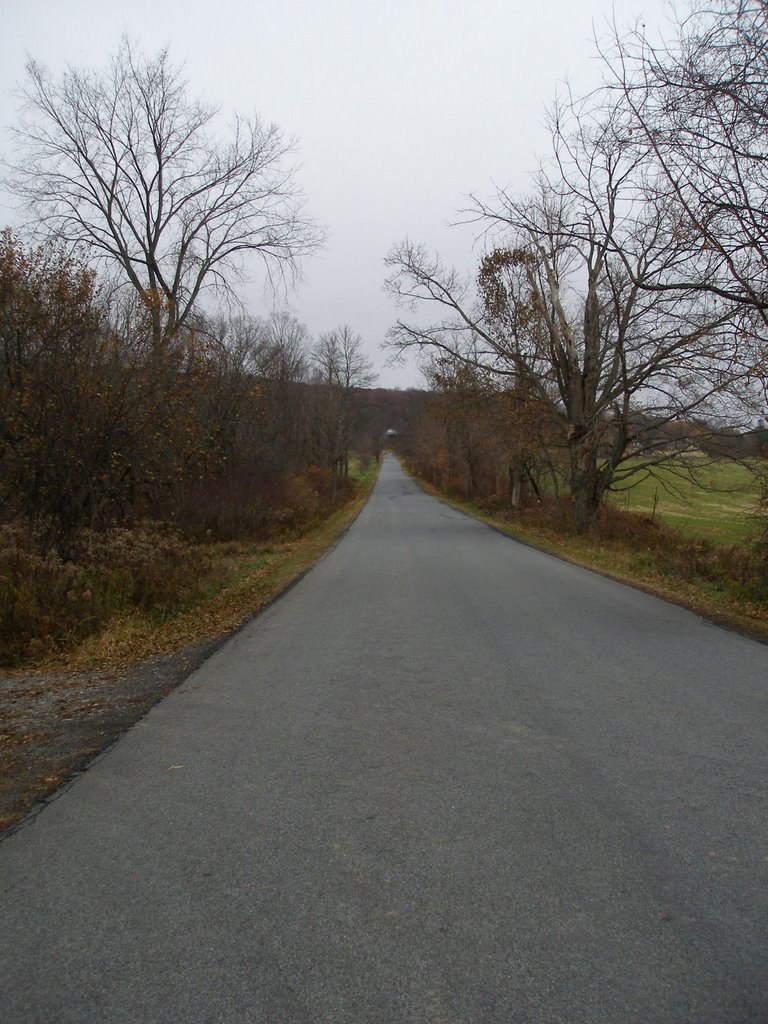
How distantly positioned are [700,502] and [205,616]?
45.6 m

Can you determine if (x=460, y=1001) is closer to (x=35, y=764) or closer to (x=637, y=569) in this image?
(x=35, y=764)

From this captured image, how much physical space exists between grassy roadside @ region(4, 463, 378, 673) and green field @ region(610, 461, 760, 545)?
1164 cm

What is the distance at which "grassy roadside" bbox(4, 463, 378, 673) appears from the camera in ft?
27.2

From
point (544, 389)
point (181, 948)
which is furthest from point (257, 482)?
point (181, 948)

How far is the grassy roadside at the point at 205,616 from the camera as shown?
8.28 meters

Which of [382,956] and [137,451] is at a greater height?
[137,451]

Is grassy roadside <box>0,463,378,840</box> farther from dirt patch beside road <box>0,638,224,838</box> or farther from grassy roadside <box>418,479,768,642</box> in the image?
grassy roadside <box>418,479,768,642</box>

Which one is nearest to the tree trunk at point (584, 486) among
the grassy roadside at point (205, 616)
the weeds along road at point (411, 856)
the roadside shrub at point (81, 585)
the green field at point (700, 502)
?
the green field at point (700, 502)

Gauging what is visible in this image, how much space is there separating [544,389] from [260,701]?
20.8 meters

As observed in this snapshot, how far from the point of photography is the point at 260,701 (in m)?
6.34

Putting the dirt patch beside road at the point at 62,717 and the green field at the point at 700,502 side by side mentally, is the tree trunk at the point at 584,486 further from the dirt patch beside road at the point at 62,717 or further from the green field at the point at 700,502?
the dirt patch beside road at the point at 62,717

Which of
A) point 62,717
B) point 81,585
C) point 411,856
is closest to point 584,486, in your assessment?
point 81,585

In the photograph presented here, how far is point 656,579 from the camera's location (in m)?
14.5

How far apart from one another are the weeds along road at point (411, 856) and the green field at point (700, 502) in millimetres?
15228
